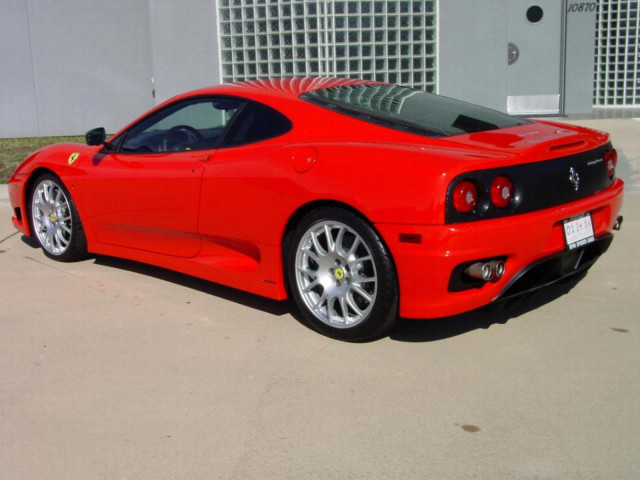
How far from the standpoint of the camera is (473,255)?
364 cm

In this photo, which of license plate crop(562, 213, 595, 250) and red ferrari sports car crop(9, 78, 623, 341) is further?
license plate crop(562, 213, 595, 250)

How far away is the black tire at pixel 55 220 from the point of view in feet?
18.6

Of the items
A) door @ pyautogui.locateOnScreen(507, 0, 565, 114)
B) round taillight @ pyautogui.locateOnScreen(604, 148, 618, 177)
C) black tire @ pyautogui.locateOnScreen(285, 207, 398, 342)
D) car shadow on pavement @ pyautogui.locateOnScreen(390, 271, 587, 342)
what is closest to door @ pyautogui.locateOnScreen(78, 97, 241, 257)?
black tire @ pyautogui.locateOnScreen(285, 207, 398, 342)

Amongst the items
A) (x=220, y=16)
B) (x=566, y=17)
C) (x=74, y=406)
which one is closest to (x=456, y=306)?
(x=74, y=406)

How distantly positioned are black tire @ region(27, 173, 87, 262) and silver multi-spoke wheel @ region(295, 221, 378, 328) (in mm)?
2170

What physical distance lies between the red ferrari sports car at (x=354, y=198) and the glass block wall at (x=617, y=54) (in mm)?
10399

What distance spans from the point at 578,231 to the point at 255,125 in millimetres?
1861

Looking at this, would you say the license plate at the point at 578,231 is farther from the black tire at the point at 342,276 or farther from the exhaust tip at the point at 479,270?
the black tire at the point at 342,276

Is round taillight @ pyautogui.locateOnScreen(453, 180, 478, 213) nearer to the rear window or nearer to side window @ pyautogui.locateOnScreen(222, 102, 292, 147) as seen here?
the rear window

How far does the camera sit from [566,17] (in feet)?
42.1

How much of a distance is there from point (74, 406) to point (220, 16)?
864 centimetres

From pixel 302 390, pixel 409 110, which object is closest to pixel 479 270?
pixel 302 390

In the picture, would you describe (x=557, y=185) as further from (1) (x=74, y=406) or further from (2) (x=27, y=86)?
(2) (x=27, y=86)

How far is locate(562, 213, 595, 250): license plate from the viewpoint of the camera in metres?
4.02
